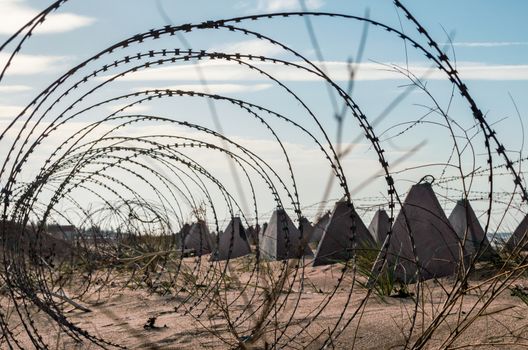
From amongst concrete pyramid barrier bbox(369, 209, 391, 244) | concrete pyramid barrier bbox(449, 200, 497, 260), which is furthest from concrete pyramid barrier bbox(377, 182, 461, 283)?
concrete pyramid barrier bbox(369, 209, 391, 244)

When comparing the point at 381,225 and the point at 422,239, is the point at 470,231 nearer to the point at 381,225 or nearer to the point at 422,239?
the point at 422,239

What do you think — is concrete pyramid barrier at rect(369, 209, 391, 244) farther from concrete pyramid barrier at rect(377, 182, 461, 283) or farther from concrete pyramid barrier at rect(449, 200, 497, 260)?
concrete pyramid barrier at rect(377, 182, 461, 283)

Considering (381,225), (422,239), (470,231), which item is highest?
(381,225)

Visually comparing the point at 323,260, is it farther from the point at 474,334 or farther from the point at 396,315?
the point at 474,334

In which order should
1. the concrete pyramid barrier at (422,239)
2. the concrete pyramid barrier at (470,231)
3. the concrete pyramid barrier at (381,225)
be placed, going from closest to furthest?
the concrete pyramid barrier at (422,239)
the concrete pyramid barrier at (470,231)
the concrete pyramid barrier at (381,225)

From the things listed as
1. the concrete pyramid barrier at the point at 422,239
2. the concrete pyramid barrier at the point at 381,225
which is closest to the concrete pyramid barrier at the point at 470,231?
the concrete pyramid barrier at the point at 422,239

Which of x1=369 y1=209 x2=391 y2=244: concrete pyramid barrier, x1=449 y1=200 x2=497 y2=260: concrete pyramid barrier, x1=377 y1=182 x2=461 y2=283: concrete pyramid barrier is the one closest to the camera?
x1=377 y1=182 x2=461 y2=283: concrete pyramid barrier

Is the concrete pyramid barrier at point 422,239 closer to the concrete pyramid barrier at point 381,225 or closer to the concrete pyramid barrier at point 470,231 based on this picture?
the concrete pyramid barrier at point 470,231

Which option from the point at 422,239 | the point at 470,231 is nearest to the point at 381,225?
the point at 470,231

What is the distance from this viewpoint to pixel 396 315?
16.8 feet

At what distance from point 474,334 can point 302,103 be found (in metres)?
1.72

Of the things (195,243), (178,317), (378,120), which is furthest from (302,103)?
(195,243)

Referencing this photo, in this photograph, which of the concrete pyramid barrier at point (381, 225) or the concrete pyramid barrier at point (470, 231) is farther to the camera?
the concrete pyramid barrier at point (381, 225)

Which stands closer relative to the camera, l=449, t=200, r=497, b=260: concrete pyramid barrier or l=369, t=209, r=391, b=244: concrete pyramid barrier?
l=449, t=200, r=497, b=260: concrete pyramid barrier
